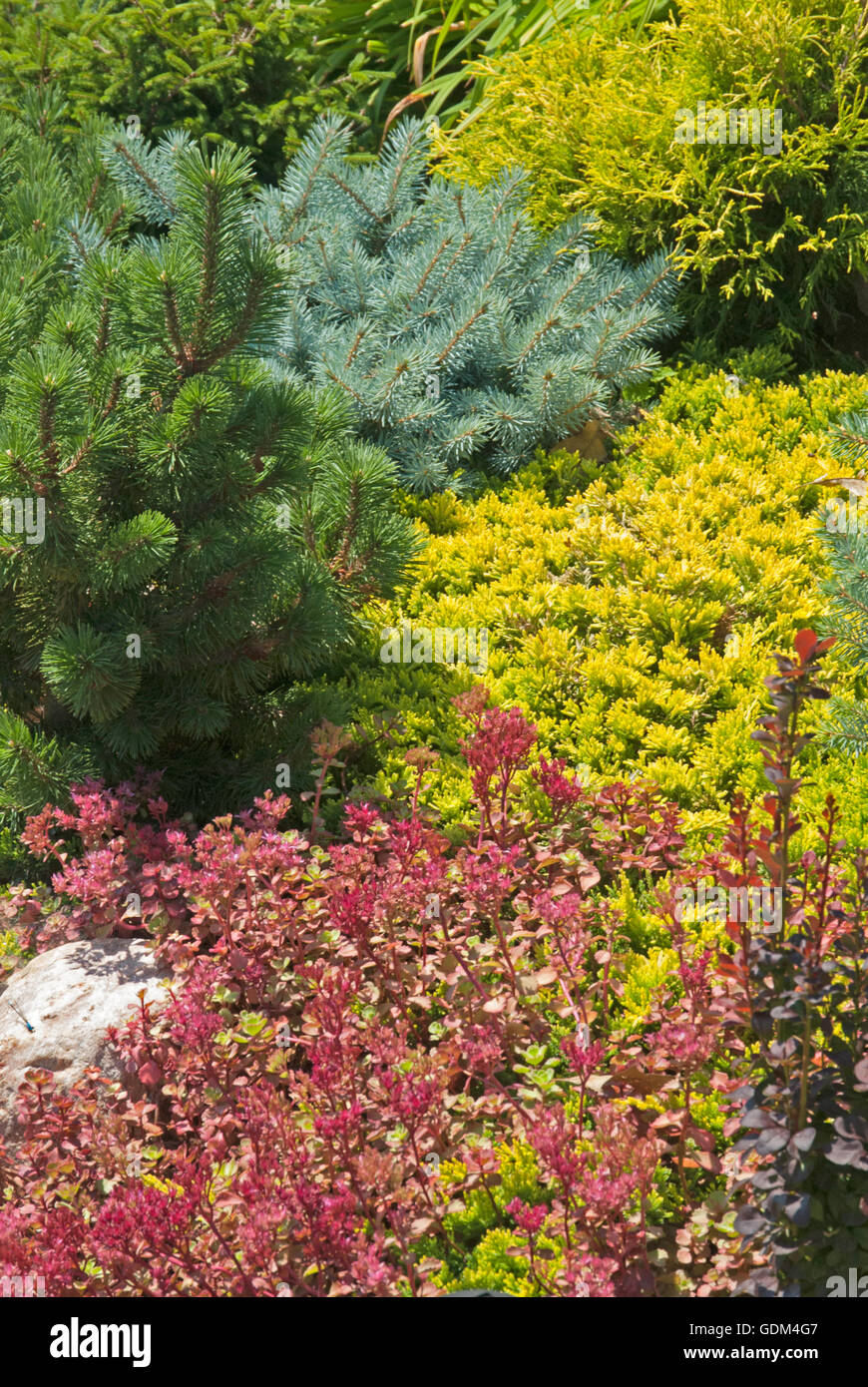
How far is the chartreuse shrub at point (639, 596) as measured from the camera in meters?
3.66

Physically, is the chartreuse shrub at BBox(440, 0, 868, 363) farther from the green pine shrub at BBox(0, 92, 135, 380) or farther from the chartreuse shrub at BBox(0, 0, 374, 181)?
the green pine shrub at BBox(0, 92, 135, 380)

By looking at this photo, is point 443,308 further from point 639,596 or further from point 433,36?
point 433,36

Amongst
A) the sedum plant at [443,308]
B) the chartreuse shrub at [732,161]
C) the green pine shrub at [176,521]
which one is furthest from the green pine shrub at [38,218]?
the chartreuse shrub at [732,161]

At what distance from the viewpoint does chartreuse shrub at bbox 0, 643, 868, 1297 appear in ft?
6.87

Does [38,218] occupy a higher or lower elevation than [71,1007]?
higher

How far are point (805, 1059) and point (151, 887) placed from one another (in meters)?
1.81

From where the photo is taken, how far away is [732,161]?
571 cm

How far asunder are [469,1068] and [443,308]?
3.86 m

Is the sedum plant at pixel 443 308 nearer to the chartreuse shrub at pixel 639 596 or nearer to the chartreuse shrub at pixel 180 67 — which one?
the chartreuse shrub at pixel 639 596

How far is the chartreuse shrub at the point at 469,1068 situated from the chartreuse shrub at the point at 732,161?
11.9ft

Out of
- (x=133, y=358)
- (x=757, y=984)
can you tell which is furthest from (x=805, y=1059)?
(x=133, y=358)

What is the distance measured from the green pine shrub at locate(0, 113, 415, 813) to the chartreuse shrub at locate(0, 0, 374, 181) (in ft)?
12.4

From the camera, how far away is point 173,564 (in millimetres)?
3289

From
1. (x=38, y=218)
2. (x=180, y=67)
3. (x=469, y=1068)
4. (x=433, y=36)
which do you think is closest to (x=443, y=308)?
(x=38, y=218)
